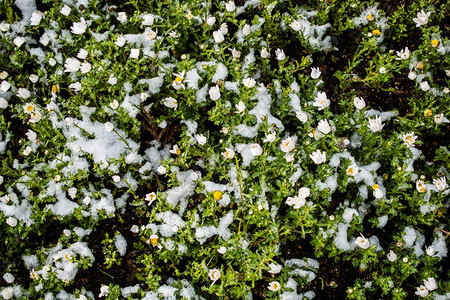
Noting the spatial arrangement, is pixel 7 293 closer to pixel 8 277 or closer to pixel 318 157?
pixel 8 277

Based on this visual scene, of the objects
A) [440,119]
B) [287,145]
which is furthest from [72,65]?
[440,119]

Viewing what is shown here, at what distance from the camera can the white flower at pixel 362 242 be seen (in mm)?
2238

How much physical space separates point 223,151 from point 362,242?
1110mm

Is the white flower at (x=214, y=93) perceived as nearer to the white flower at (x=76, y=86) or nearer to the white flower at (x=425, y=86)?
the white flower at (x=76, y=86)

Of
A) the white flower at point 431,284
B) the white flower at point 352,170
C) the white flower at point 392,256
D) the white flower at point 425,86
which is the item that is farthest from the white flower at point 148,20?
the white flower at point 431,284

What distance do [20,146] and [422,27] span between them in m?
3.38

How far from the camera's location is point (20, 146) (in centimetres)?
274

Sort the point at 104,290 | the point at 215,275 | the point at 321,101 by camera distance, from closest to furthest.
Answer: the point at 215,275, the point at 104,290, the point at 321,101

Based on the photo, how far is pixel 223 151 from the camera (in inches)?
101

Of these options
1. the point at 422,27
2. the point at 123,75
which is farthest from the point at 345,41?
the point at 123,75

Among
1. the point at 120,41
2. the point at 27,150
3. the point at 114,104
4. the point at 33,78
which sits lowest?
the point at 27,150

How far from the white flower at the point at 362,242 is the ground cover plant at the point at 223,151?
0.04ft

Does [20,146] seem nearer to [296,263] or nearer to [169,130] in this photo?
[169,130]

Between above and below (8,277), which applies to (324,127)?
above
